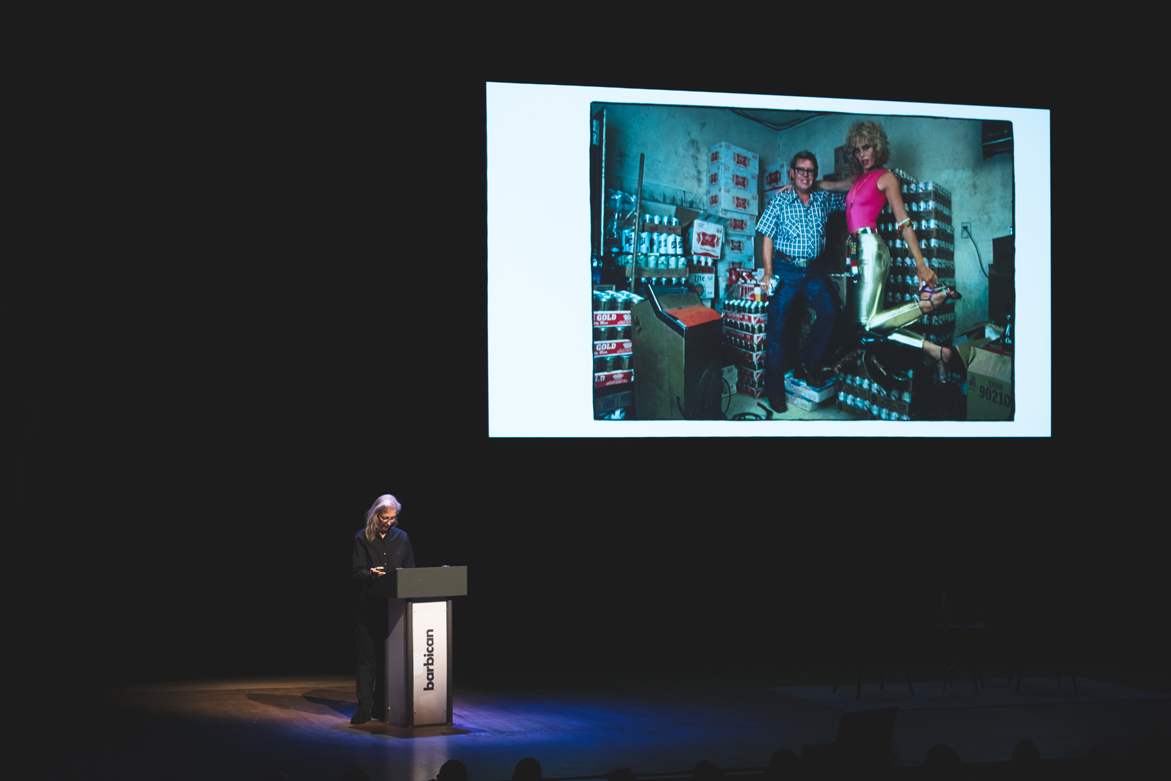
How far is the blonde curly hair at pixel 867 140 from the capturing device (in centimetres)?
798

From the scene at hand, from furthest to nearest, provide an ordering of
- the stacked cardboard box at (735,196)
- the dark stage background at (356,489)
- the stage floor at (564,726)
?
the stacked cardboard box at (735,196), the dark stage background at (356,489), the stage floor at (564,726)

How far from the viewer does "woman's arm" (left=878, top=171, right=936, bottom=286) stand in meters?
7.96

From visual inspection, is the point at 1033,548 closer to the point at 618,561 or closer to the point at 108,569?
the point at 618,561

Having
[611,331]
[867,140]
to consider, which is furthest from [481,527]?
[867,140]

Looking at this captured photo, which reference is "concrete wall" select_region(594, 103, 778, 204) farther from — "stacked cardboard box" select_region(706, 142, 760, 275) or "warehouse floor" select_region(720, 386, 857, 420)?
"warehouse floor" select_region(720, 386, 857, 420)

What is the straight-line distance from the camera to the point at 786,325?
7.89 m

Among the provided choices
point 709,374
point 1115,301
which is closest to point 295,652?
point 709,374

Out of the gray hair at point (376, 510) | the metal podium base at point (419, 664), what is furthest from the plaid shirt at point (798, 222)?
the metal podium base at point (419, 664)

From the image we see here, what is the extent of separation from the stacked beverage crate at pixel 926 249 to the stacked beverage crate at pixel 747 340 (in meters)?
0.84

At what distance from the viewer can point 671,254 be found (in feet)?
25.2

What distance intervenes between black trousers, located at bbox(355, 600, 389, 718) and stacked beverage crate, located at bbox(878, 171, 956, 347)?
12.3ft

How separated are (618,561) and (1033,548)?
3.05 metres

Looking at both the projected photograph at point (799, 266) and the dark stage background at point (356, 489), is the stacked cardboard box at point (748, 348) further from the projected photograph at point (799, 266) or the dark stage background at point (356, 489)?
the dark stage background at point (356, 489)

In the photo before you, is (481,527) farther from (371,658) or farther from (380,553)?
(371,658)
